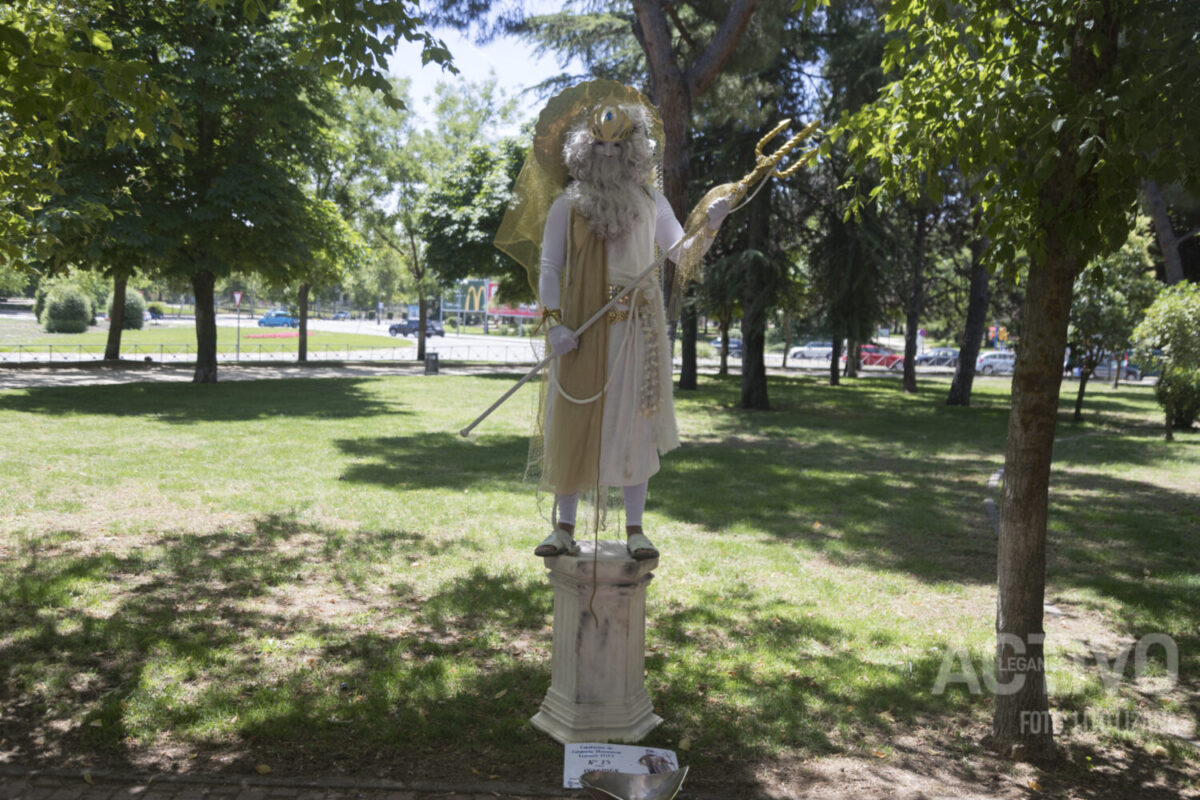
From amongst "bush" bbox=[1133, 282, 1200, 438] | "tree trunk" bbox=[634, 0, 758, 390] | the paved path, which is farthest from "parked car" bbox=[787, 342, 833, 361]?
the paved path

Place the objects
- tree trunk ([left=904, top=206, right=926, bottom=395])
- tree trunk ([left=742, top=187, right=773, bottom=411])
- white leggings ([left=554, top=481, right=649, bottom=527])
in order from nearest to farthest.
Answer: white leggings ([left=554, top=481, right=649, bottom=527]) → tree trunk ([left=742, top=187, right=773, bottom=411]) → tree trunk ([left=904, top=206, right=926, bottom=395])

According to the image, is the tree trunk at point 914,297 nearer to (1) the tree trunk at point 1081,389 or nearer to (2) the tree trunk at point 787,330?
(2) the tree trunk at point 787,330

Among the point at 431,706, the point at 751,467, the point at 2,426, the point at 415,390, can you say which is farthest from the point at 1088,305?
the point at 2,426

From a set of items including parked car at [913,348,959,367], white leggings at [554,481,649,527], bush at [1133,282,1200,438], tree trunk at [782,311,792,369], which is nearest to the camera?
white leggings at [554,481,649,527]

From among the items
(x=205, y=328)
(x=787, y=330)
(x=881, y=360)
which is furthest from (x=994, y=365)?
(x=205, y=328)

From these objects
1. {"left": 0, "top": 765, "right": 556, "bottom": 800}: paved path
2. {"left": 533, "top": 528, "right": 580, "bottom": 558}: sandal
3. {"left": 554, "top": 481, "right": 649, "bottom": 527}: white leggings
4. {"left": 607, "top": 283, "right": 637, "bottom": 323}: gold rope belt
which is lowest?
{"left": 0, "top": 765, "right": 556, "bottom": 800}: paved path

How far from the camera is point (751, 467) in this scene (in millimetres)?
11852

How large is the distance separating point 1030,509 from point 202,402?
54.2 ft

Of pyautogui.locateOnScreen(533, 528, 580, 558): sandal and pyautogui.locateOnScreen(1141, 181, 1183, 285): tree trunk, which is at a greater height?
pyautogui.locateOnScreen(1141, 181, 1183, 285): tree trunk

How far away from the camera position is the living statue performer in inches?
154

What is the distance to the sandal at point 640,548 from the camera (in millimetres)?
3963

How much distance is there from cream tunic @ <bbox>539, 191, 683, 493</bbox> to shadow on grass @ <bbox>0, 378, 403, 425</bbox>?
1203 centimetres

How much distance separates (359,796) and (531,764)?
73 centimetres

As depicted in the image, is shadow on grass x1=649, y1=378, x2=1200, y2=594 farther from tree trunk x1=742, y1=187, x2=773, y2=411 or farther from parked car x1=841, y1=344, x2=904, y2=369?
parked car x1=841, y1=344, x2=904, y2=369
